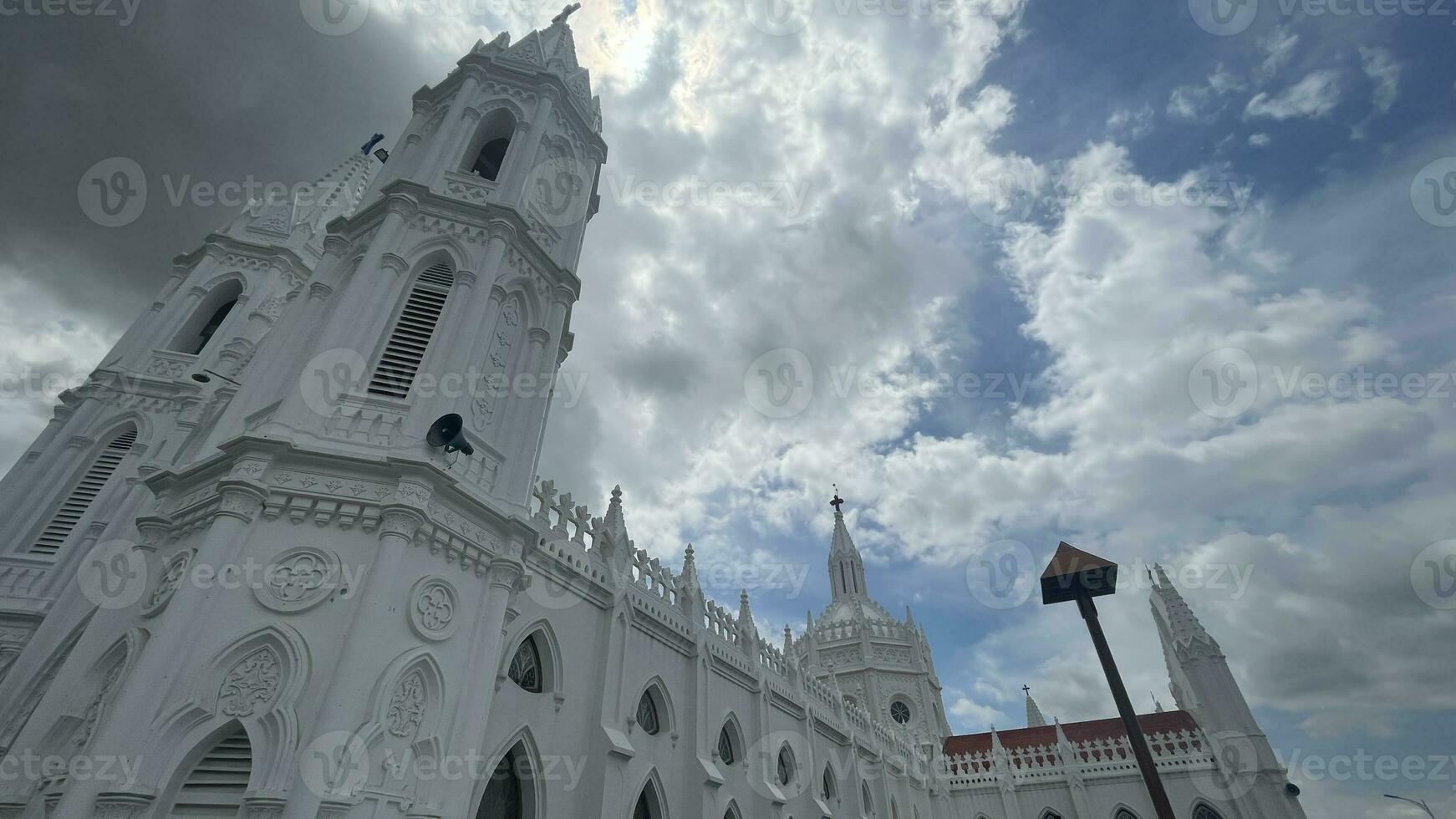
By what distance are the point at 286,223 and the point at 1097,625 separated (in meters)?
28.3

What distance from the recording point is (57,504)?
54.2 feet

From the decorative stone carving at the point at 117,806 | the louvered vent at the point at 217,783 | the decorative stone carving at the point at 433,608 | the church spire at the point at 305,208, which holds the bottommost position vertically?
the decorative stone carving at the point at 117,806

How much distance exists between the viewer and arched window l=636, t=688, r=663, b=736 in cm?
1618

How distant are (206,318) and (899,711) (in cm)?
4248

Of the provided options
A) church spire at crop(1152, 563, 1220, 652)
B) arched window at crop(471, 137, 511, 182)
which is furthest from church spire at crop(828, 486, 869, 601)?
arched window at crop(471, 137, 511, 182)

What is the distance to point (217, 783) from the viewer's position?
302 inches

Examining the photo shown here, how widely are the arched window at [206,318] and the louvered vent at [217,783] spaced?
1736cm

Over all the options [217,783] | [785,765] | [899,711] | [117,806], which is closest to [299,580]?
[217,783]

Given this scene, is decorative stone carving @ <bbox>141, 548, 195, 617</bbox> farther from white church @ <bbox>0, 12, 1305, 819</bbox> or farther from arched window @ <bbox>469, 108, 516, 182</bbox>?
arched window @ <bbox>469, 108, 516, 182</bbox>

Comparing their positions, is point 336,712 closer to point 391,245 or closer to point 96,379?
point 391,245

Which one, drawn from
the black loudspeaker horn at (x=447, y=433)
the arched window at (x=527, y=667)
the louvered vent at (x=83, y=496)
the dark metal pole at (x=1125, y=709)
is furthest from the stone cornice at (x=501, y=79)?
the dark metal pole at (x=1125, y=709)

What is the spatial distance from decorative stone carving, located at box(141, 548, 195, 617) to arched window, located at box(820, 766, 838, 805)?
22.8 m

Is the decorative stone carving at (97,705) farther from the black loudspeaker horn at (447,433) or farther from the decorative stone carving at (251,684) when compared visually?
the black loudspeaker horn at (447,433)

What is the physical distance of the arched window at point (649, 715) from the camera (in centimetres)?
1618
